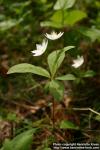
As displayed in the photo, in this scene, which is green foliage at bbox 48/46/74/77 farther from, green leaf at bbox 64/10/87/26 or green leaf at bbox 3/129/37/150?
green leaf at bbox 64/10/87/26

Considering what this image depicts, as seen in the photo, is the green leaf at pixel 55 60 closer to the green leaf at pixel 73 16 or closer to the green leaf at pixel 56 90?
the green leaf at pixel 56 90

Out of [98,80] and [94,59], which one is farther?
[94,59]

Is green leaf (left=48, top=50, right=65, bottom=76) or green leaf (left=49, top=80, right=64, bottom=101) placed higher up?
green leaf (left=48, top=50, right=65, bottom=76)

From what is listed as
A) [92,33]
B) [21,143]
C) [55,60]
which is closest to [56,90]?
[55,60]

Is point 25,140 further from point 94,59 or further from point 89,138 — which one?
point 94,59

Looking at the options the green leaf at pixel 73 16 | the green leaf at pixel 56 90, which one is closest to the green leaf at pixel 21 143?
the green leaf at pixel 56 90

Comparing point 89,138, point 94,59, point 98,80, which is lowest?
point 89,138

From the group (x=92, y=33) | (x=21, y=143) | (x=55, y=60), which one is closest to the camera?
(x=21, y=143)

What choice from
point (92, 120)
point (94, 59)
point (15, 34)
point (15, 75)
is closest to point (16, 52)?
point (15, 34)

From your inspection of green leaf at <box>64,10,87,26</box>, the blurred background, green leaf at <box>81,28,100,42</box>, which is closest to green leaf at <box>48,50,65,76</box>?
the blurred background

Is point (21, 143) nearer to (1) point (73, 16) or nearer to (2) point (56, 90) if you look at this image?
(2) point (56, 90)

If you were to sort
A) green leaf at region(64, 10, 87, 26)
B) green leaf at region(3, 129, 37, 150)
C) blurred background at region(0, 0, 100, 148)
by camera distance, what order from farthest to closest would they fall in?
green leaf at region(64, 10, 87, 26), blurred background at region(0, 0, 100, 148), green leaf at region(3, 129, 37, 150)
